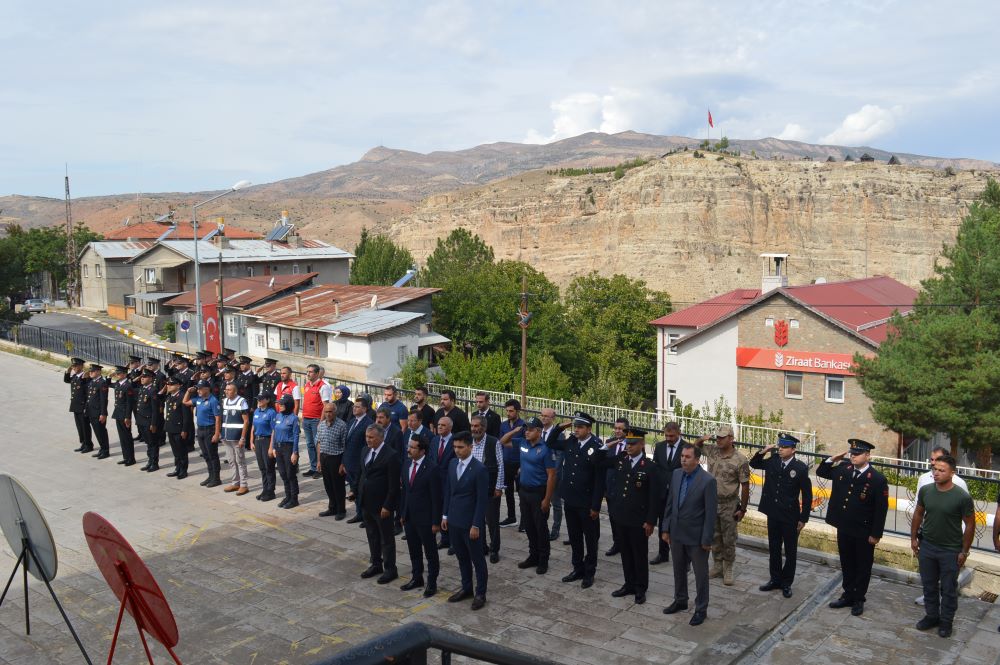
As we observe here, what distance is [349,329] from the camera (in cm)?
3641

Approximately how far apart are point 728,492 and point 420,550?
345 cm

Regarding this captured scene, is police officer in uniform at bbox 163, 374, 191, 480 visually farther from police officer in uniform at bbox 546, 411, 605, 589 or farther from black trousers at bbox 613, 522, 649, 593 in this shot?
black trousers at bbox 613, 522, 649, 593

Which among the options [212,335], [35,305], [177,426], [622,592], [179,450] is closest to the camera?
[622,592]

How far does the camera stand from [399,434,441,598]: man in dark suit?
8.24 meters

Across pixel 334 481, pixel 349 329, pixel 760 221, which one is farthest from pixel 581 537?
pixel 760 221

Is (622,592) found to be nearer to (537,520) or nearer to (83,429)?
(537,520)

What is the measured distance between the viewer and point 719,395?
130ft

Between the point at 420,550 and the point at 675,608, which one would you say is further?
the point at 420,550

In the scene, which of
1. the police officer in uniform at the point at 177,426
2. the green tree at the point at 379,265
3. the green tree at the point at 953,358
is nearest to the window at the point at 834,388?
the green tree at the point at 953,358

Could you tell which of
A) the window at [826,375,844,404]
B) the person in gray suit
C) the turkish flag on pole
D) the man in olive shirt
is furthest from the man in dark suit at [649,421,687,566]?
the window at [826,375,844,404]

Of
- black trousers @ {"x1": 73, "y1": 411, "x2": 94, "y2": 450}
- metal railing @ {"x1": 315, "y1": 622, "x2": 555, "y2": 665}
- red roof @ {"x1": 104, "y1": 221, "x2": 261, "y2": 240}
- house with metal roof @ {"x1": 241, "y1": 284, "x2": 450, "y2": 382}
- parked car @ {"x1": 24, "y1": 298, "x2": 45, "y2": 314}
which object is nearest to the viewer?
metal railing @ {"x1": 315, "y1": 622, "x2": 555, "y2": 665}

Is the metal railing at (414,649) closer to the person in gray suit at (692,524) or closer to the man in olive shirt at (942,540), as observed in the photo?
the person in gray suit at (692,524)

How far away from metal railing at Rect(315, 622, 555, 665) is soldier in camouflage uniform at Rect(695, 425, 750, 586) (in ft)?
21.1

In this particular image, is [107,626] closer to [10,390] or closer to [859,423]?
[10,390]
